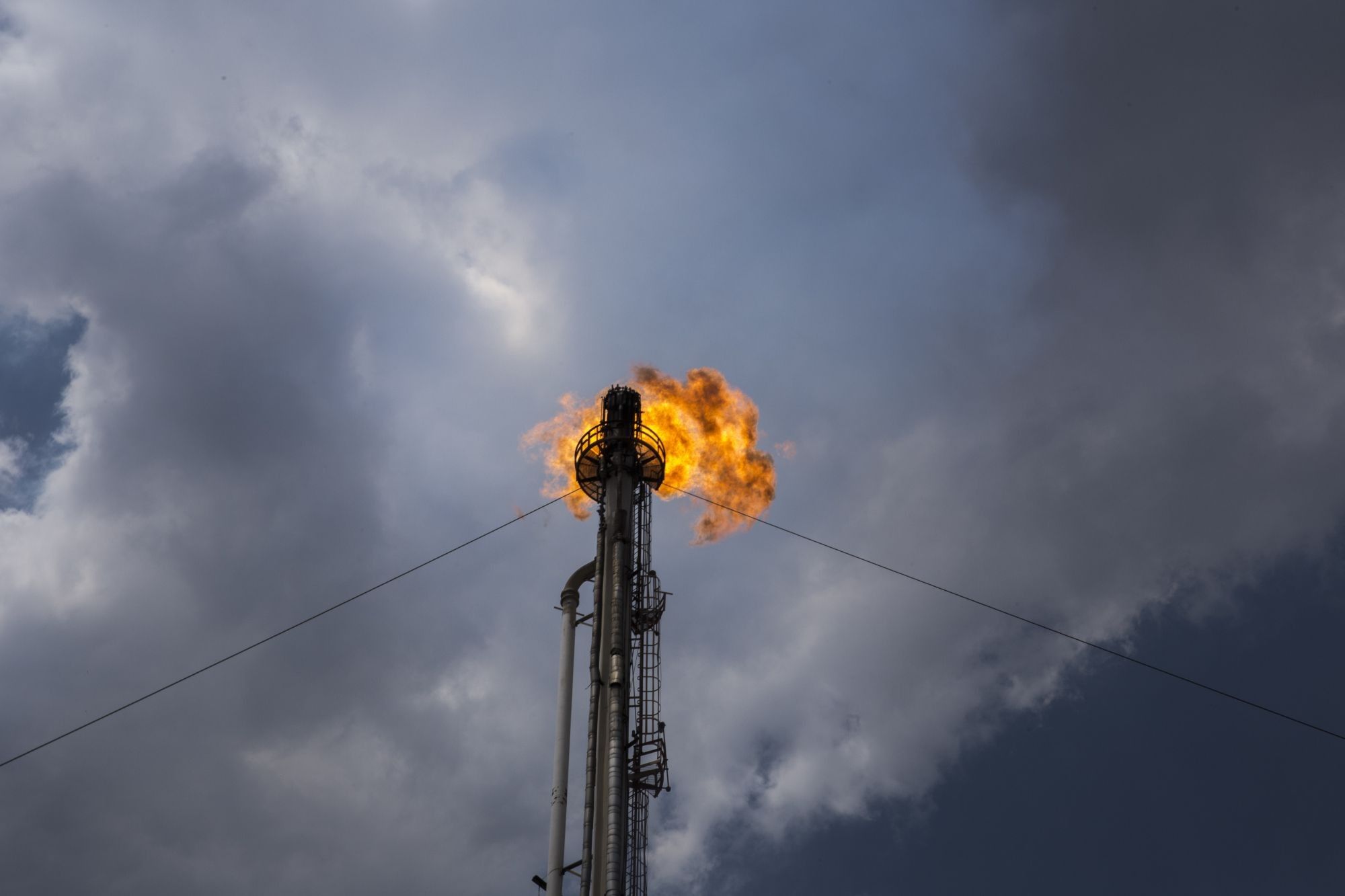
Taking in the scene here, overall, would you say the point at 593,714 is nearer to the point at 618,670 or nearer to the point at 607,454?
Result: the point at 618,670

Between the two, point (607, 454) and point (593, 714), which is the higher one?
point (607, 454)

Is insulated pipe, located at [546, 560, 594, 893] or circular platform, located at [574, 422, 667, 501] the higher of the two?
circular platform, located at [574, 422, 667, 501]

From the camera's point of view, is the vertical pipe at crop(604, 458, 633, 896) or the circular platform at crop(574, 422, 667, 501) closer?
the vertical pipe at crop(604, 458, 633, 896)

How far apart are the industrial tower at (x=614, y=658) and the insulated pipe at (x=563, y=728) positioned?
4cm

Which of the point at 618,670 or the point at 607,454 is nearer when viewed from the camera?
the point at 618,670

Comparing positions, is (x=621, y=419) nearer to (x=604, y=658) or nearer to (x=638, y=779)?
(x=604, y=658)

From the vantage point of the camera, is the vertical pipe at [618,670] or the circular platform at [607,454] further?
the circular platform at [607,454]

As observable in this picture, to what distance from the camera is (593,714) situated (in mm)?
43562

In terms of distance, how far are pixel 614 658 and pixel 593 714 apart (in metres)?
2.36

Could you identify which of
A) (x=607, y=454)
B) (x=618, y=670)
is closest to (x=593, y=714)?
(x=618, y=670)

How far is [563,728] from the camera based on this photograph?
47.2 m

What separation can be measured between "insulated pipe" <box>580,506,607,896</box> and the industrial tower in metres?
0.04

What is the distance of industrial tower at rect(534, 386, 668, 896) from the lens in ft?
131

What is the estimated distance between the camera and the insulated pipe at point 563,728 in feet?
143
